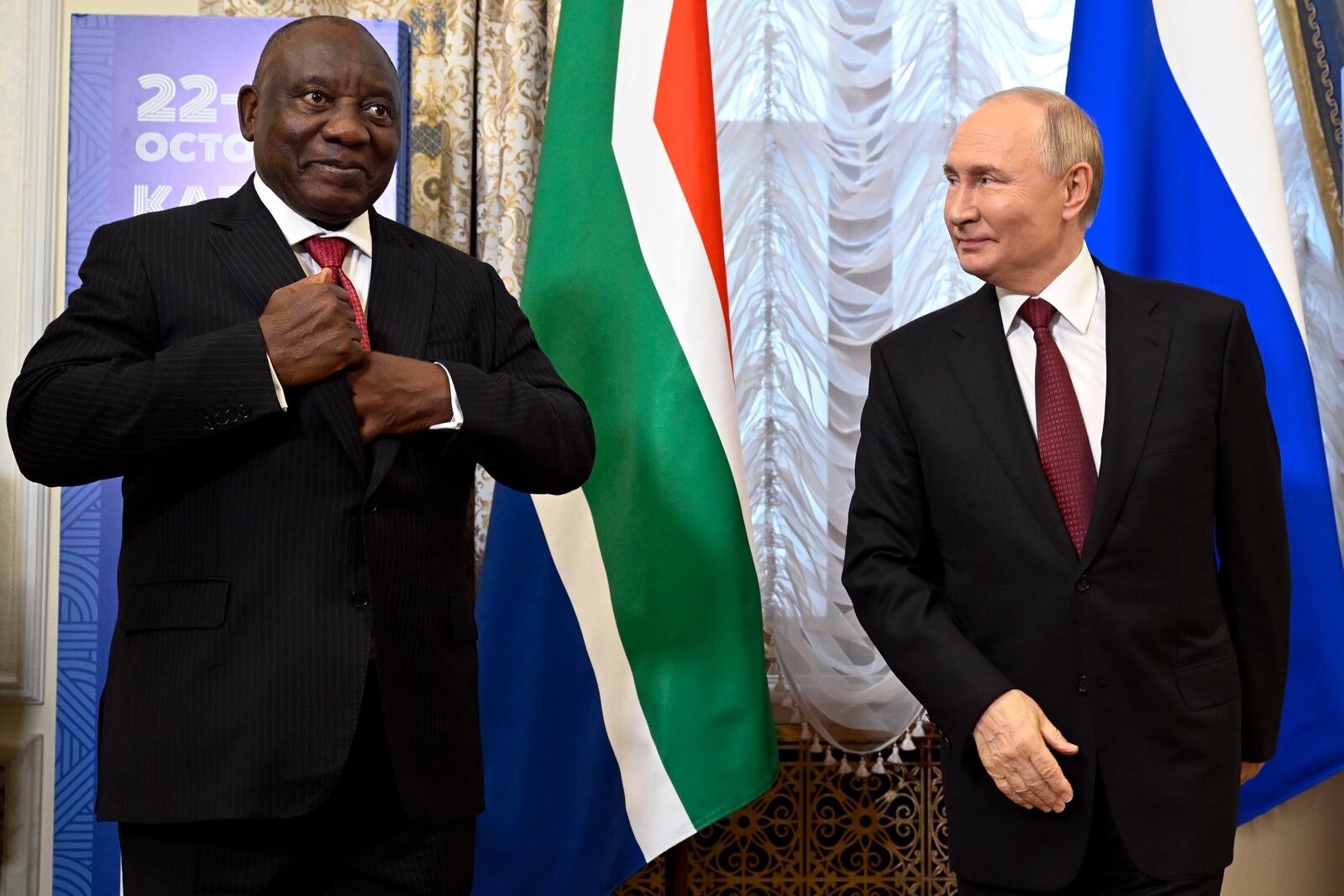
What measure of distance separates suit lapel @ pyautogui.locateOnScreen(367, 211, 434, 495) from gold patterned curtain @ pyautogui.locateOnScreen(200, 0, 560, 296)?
4.09ft

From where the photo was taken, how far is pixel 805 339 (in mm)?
3193

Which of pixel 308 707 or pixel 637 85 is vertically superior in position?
pixel 637 85

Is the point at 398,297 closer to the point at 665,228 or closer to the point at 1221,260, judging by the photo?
the point at 665,228

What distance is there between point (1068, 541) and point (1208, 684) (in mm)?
293

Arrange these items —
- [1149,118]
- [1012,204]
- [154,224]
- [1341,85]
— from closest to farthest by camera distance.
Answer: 1. [154,224]
2. [1012,204]
3. [1149,118]
4. [1341,85]

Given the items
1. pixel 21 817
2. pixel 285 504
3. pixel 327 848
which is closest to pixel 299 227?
pixel 285 504

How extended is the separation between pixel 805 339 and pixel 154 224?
5.94 ft

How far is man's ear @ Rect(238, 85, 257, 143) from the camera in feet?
5.92

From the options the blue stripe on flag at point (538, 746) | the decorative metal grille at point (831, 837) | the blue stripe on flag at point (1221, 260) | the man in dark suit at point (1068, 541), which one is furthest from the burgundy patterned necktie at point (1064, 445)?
the decorative metal grille at point (831, 837)

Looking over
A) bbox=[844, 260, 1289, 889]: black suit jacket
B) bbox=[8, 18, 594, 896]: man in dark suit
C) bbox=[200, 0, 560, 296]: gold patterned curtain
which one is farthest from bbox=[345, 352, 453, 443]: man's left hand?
bbox=[200, 0, 560, 296]: gold patterned curtain

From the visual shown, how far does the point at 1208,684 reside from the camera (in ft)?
6.16

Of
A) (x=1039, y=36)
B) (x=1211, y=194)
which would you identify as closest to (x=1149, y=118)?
(x=1211, y=194)

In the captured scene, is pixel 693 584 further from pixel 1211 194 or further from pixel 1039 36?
pixel 1039 36

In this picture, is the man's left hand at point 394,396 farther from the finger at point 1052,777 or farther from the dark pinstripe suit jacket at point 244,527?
the finger at point 1052,777
